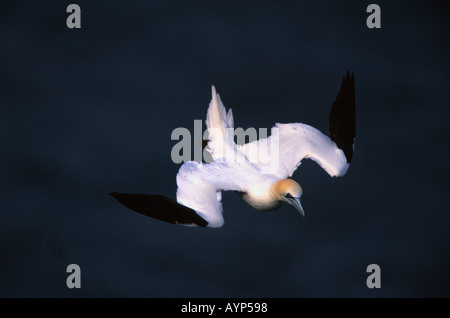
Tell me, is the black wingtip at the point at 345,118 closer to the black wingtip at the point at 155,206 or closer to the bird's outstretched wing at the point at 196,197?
the bird's outstretched wing at the point at 196,197

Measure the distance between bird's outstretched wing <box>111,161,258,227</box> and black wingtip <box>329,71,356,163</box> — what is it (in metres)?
1.58

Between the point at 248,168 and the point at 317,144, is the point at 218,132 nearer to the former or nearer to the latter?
the point at 248,168

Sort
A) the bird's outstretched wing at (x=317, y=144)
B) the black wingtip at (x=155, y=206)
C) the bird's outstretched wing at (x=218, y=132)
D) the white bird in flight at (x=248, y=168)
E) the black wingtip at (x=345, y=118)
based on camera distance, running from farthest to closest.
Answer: the black wingtip at (x=345, y=118) < the bird's outstretched wing at (x=317, y=144) < the bird's outstretched wing at (x=218, y=132) < the white bird in flight at (x=248, y=168) < the black wingtip at (x=155, y=206)

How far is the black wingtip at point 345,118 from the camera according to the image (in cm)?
1221

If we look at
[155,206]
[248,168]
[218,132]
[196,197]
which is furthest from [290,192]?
[155,206]

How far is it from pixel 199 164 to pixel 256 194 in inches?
33.7

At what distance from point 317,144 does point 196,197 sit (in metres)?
2.11

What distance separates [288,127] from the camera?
12234mm

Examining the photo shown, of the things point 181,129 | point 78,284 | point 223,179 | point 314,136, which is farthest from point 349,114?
point 78,284

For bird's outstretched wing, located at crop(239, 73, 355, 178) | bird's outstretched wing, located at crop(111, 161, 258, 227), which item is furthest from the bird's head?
bird's outstretched wing, located at crop(239, 73, 355, 178)

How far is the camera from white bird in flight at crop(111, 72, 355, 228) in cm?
1060

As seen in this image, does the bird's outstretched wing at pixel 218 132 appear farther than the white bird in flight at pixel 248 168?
Yes

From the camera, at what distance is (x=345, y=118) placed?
1222 cm

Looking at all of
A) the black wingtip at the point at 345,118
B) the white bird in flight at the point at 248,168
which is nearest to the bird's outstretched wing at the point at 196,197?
the white bird in flight at the point at 248,168
